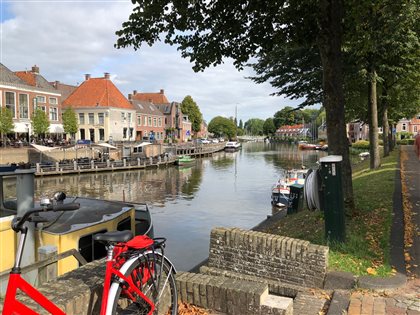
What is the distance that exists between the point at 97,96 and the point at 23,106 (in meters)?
17.3

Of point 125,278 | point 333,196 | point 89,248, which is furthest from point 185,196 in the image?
point 125,278

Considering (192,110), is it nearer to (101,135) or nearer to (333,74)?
(101,135)

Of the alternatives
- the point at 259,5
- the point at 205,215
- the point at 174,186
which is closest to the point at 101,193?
the point at 174,186

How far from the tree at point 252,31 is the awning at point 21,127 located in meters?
44.2

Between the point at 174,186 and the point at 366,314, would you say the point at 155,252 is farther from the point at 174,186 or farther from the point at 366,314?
the point at 174,186

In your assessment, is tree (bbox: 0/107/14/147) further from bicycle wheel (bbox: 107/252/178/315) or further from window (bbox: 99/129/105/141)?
bicycle wheel (bbox: 107/252/178/315)

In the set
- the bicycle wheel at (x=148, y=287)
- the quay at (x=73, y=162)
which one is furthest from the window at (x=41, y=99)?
the bicycle wheel at (x=148, y=287)

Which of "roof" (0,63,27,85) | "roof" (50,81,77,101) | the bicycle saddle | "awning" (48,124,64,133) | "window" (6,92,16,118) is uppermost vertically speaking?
"roof" (50,81,77,101)

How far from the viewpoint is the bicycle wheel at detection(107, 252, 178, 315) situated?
3.43 m

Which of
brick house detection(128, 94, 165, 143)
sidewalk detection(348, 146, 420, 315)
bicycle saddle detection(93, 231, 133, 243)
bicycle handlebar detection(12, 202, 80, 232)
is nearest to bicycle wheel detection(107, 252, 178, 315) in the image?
bicycle saddle detection(93, 231, 133, 243)

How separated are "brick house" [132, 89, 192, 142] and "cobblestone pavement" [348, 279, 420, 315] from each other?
84821mm

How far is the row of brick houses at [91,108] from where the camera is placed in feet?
162

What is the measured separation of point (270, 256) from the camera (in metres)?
5.50

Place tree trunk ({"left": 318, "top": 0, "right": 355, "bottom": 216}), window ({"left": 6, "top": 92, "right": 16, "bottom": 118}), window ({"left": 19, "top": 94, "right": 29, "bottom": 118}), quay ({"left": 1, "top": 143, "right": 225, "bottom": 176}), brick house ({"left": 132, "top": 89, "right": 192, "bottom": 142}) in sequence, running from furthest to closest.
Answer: brick house ({"left": 132, "top": 89, "right": 192, "bottom": 142}) → window ({"left": 19, "top": 94, "right": 29, "bottom": 118}) → window ({"left": 6, "top": 92, "right": 16, "bottom": 118}) → quay ({"left": 1, "top": 143, "right": 225, "bottom": 176}) → tree trunk ({"left": 318, "top": 0, "right": 355, "bottom": 216})
